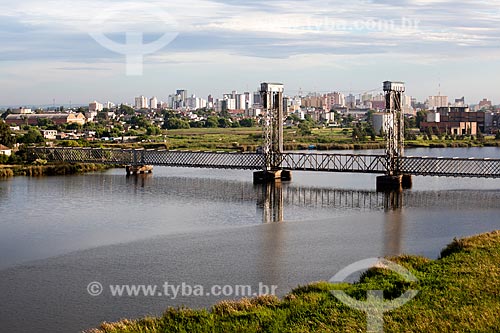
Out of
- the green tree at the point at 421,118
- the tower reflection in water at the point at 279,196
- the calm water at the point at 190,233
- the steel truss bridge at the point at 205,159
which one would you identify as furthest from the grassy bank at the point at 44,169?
the green tree at the point at 421,118

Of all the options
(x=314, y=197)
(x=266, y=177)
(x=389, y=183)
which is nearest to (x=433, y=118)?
(x=266, y=177)

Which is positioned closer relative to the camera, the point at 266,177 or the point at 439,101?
the point at 266,177

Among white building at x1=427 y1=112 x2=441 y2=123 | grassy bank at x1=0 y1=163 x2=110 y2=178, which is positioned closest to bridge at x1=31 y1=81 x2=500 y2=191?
grassy bank at x1=0 y1=163 x2=110 y2=178

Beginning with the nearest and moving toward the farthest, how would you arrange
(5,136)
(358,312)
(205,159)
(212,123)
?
1. (358,312)
2. (205,159)
3. (5,136)
4. (212,123)

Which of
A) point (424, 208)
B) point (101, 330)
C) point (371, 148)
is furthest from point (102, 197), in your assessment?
point (371, 148)

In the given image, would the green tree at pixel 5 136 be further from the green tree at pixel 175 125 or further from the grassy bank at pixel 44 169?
the green tree at pixel 175 125

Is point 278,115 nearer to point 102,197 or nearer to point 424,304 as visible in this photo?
point 102,197

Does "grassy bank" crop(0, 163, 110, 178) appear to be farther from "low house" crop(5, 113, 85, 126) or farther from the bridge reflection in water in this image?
"low house" crop(5, 113, 85, 126)

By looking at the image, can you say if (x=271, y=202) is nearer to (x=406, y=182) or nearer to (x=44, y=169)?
(x=406, y=182)
